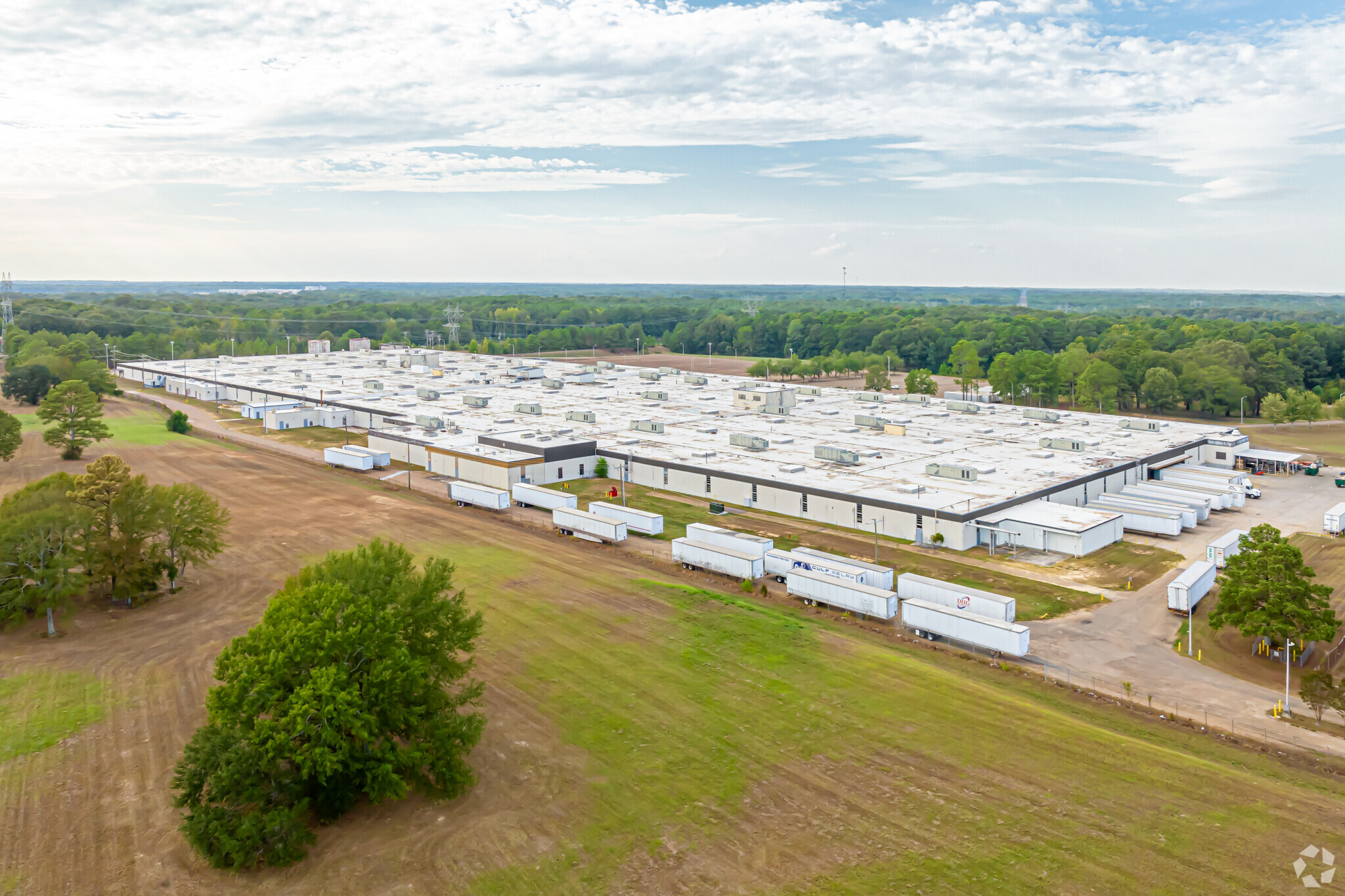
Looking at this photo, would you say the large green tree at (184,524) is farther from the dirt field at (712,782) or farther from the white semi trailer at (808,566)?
the white semi trailer at (808,566)

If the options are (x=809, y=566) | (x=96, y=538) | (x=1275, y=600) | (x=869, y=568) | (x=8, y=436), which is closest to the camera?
(x=1275, y=600)

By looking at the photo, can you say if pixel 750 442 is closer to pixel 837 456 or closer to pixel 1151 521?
pixel 837 456

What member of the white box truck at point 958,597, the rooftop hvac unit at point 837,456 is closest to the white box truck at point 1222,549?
the white box truck at point 958,597

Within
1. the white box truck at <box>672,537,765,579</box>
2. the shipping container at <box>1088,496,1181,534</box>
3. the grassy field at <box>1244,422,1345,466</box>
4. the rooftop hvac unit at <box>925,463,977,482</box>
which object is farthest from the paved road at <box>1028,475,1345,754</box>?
the grassy field at <box>1244,422,1345,466</box>

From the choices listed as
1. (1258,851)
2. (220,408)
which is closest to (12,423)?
(220,408)

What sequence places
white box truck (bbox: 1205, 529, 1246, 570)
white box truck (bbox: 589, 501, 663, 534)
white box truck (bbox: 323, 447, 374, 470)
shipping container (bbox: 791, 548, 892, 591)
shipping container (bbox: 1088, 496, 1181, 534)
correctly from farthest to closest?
white box truck (bbox: 323, 447, 374, 470) < shipping container (bbox: 1088, 496, 1181, 534) < white box truck (bbox: 589, 501, 663, 534) < white box truck (bbox: 1205, 529, 1246, 570) < shipping container (bbox: 791, 548, 892, 591)

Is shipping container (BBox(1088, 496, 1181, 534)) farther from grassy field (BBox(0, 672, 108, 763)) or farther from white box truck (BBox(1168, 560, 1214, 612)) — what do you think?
grassy field (BBox(0, 672, 108, 763))

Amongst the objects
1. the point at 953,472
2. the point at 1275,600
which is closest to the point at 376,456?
the point at 953,472
